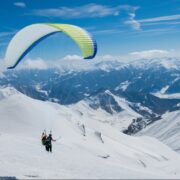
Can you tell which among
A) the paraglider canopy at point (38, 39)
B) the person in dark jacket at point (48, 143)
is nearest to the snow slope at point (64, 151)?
the person in dark jacket at point (48, 143)

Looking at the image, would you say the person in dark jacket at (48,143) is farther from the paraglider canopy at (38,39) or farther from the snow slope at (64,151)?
the paraglider canopy at (38,39)

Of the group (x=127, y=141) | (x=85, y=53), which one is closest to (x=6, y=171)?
(x=85, y=53)

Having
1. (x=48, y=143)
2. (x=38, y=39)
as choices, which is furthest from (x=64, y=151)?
(x=38, y=39)

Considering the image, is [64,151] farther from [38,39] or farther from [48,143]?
[38,39]

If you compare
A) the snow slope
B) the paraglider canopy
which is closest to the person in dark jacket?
the snow slope

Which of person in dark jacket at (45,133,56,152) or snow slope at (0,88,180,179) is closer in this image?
snow slope at (0,88,180,179)

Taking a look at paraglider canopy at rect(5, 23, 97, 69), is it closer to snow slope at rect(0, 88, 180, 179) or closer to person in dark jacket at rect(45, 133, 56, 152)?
person in dark jacket at rect(45, 133, 56, 152)
